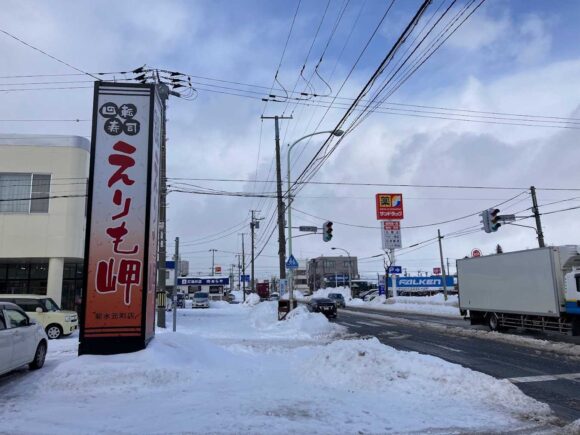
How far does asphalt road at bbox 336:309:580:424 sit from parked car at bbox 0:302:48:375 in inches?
387

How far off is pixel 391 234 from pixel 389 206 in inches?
123

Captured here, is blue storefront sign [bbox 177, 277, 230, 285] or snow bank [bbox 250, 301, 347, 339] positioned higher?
blue storefront sign [bbox 177, 277, 230, 285]

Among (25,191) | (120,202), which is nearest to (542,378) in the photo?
(120,202)

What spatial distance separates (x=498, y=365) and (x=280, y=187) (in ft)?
65.2

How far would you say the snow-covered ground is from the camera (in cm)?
671

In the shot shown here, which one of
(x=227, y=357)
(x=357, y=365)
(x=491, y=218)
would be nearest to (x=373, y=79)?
(x=357, y=365)

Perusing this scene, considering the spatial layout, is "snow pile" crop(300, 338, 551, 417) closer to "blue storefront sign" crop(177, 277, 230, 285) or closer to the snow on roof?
the snow on roof

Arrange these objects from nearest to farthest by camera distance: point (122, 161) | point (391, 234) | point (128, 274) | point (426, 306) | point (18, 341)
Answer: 1. point (18, 341)
2. point (128, 274)
3. point (122, 161)
4. point (426, 306)
5. point (391, 234)

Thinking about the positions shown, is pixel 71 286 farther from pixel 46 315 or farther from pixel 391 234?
pixel 391 234

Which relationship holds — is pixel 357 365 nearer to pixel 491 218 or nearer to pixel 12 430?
pixel 12 430

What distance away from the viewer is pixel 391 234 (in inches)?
2119

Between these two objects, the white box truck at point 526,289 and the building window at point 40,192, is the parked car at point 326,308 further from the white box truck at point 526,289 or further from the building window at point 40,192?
the building window at point 40,192

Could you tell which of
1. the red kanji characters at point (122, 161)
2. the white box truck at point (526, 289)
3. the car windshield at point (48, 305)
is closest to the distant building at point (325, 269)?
the white box truck at point (526, 289)

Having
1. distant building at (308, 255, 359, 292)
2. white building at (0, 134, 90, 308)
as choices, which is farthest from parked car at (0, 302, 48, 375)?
distant building at (308, 255, 359, 292)
